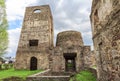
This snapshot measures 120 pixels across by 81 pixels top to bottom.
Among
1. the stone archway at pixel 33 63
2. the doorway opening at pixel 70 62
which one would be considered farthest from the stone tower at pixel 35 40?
the doorway opening at pixel 70 62

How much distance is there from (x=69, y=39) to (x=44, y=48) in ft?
11.8

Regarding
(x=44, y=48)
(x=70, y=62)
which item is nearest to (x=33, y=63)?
(x=44, y=48)

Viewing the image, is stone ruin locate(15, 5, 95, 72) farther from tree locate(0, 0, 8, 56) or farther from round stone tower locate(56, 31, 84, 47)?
tree locate(0, 0, 8, 56)

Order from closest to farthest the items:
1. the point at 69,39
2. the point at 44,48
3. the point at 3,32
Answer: the point at 3,32, the point at 44,48, the point at 69,39

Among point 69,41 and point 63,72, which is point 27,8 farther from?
point 63,72

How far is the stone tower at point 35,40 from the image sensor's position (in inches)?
726

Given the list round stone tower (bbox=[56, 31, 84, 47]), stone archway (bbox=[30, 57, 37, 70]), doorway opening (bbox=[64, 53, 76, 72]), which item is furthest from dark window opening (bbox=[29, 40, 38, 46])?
doorway opening (bbox=[64, 53, 76, 72])

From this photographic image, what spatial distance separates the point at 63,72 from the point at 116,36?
1282 cm

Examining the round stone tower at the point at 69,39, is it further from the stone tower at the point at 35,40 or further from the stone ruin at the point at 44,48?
the stone tower at the point at 35,40

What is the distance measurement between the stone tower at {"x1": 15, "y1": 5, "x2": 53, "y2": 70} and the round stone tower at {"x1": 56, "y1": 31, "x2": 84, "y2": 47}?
162 centimetres

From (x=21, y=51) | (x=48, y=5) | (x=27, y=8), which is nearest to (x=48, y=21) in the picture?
(x=48, y=5)

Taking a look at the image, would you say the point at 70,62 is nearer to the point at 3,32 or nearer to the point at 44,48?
the point at 44,48

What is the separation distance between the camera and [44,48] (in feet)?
61.7

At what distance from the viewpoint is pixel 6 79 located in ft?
36.9
